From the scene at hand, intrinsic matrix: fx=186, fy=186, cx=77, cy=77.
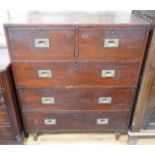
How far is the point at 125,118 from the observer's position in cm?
155

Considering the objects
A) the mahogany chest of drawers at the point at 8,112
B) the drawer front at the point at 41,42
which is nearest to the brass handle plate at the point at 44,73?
the drawer front at the point at 41,42

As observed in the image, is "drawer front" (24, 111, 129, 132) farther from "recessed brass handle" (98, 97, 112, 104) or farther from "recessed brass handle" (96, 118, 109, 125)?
"recessed brass handle" (98, 97, 112, 104)

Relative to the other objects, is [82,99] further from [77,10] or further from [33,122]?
[77,10]

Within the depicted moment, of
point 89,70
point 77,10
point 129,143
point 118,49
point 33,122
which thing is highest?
point 77,10

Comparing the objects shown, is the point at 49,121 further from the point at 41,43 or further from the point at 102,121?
the point at 41,43

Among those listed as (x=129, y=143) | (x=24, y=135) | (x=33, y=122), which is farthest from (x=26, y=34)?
(x=129, y=143)

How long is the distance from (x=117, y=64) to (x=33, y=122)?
2.74 ft

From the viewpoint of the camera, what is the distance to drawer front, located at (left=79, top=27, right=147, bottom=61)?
3.85 feet

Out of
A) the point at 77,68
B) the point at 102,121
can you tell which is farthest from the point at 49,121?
the point at 77,68

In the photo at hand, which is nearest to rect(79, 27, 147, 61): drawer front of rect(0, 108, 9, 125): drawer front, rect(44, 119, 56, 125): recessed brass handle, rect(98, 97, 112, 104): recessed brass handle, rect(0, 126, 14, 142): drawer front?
rect(98, 97, 112, 104): recessed brass handle

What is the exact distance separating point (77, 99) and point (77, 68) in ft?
0.89

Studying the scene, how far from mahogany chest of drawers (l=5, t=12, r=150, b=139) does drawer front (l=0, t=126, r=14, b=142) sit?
135 millimetres

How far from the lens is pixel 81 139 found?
169cm

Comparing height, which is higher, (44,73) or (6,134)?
(44,73)
